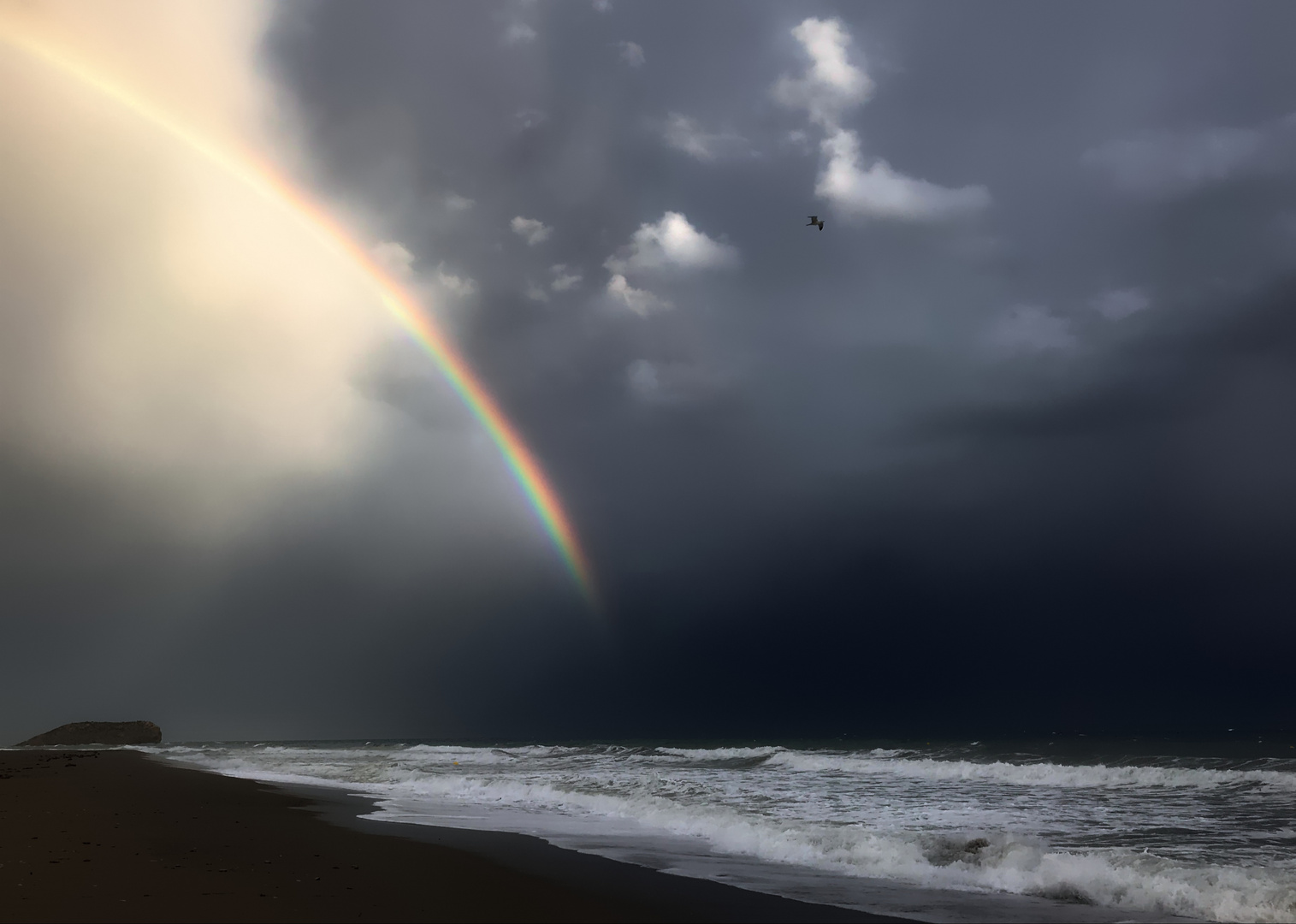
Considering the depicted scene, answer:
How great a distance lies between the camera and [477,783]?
84.6ft

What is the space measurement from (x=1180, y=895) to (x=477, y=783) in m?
20.9

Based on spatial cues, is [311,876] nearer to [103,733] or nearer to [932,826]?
[932,826]

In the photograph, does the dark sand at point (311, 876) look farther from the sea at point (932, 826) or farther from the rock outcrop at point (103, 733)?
the rock outcrop at point (103, 733)

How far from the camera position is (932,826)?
15.5m

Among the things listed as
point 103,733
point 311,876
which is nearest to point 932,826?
point 311,876

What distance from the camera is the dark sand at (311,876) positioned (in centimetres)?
790

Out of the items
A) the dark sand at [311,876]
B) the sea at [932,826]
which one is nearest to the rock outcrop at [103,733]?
the sea at [932,826]

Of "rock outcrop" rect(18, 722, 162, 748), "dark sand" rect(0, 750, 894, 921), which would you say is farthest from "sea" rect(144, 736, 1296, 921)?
"rock outcrop" rect(18, 722, 162, 748)

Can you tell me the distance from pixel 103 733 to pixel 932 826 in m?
115

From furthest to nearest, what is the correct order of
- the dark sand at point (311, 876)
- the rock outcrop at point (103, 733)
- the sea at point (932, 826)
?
the rock outcrop at point (103, 733), the sea at point (932, 826), the dark sand at point (311, 876)

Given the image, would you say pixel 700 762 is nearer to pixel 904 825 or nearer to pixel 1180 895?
pixel 904 825

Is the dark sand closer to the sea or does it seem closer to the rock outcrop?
the sea

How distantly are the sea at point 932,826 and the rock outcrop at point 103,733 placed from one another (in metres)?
83.8

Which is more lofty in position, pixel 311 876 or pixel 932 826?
pixel 311 876
